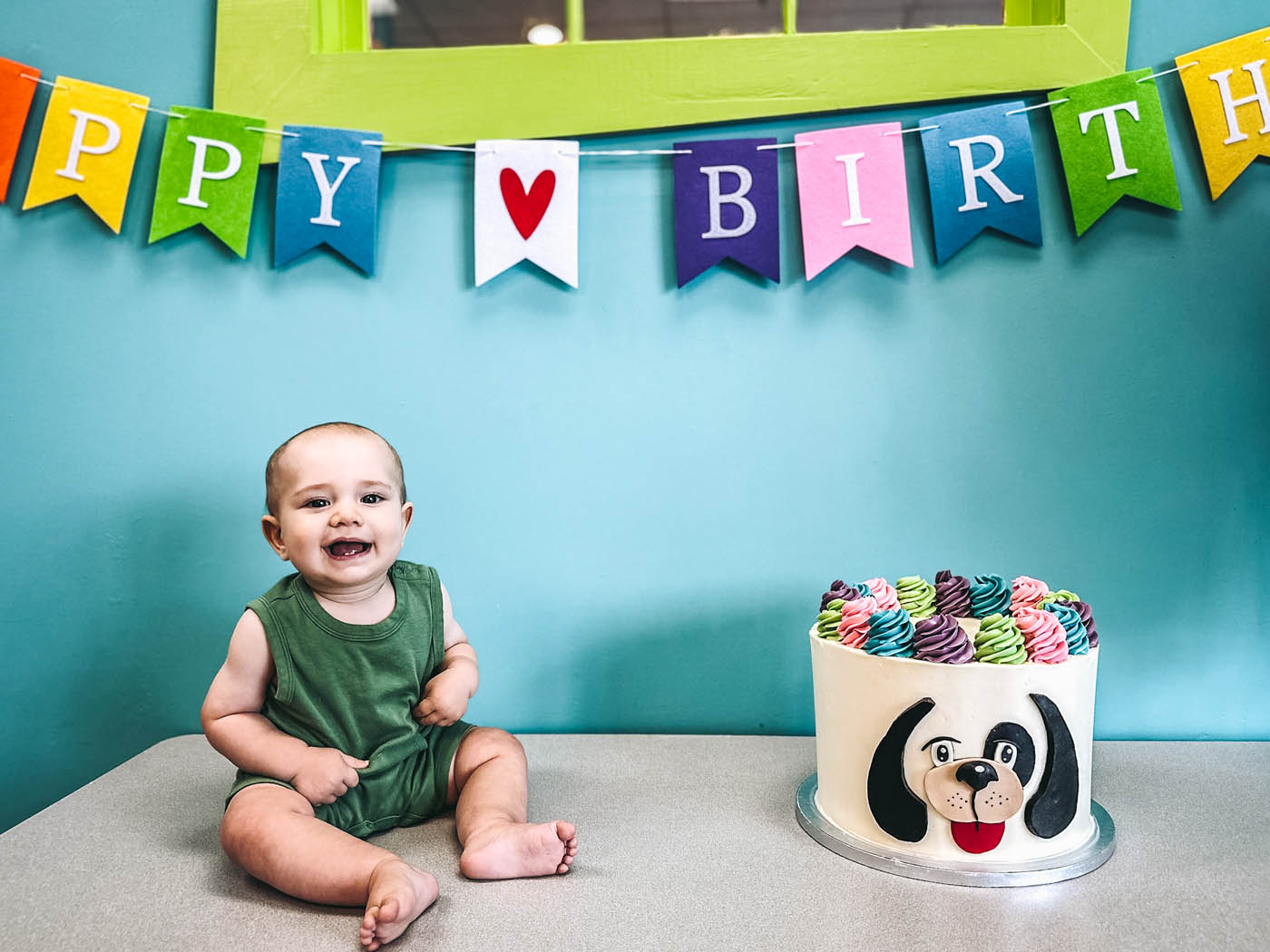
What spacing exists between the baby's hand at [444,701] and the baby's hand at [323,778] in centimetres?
10

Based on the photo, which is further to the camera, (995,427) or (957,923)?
(995,427)

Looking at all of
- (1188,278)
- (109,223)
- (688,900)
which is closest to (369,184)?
(109,223)

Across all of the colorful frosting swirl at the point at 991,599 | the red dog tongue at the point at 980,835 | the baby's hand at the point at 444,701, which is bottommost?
the red dog tongue at the point at 980,835

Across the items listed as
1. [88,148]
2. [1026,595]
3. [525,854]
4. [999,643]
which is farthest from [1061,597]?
[88,148]

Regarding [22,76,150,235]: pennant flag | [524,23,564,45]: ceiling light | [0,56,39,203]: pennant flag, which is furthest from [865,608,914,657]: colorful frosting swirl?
[0,56,39,203]: pennant flag

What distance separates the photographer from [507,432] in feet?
4.02

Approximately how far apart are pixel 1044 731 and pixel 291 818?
2.23 ft

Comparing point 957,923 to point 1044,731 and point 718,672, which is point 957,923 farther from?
point 718,672

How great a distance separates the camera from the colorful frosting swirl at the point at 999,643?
0.81 meters

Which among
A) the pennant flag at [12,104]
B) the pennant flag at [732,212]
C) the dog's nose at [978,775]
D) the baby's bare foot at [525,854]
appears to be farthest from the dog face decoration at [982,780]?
the pennant flag at [12,104]

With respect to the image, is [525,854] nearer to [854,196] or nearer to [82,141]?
[854,196]

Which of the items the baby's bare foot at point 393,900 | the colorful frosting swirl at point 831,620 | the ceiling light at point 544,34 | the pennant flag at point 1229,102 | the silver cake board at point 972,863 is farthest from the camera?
the ceiling light at point 544,34

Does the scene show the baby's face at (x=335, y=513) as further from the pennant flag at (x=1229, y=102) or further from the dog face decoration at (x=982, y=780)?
the pennant flag at (x=1229, y=102)

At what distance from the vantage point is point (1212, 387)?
3.80 ft
